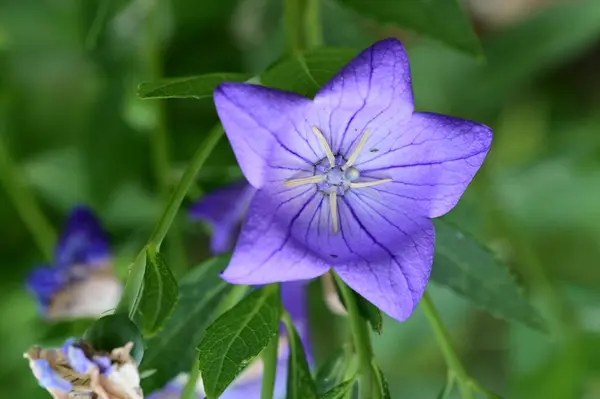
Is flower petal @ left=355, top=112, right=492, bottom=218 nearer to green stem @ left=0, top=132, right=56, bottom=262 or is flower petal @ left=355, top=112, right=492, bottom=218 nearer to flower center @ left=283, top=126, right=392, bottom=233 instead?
flower center @ left=283, top=126, right=392, bottom=233

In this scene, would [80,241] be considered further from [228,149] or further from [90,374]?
[90,374]

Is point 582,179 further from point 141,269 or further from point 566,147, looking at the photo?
point 141,269

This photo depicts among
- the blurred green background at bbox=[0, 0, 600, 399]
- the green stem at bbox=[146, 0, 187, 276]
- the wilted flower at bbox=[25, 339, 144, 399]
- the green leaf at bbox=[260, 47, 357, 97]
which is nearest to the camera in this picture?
the wilted flower at bbox=[25, 339, 144, 399]

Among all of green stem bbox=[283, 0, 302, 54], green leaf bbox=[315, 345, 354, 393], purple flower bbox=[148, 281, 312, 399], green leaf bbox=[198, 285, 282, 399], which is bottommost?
purple flower bbox=[148, 281, 312, 399]

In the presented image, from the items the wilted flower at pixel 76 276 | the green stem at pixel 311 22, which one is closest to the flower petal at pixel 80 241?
the wilted flower at pixel 76 276

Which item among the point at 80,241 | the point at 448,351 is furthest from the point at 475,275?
the point at 80,241

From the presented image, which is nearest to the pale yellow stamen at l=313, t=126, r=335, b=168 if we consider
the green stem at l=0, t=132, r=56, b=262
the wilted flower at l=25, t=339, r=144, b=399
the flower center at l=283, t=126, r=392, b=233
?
the flower center at l=283, t=126, r=392, b=233

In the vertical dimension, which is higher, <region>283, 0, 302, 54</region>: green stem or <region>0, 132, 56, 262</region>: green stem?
<region>283, 0, 302, 54</region>: green stem

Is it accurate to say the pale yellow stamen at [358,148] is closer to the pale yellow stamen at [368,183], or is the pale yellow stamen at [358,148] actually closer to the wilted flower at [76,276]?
the pale yellow stamen at [368,183]
